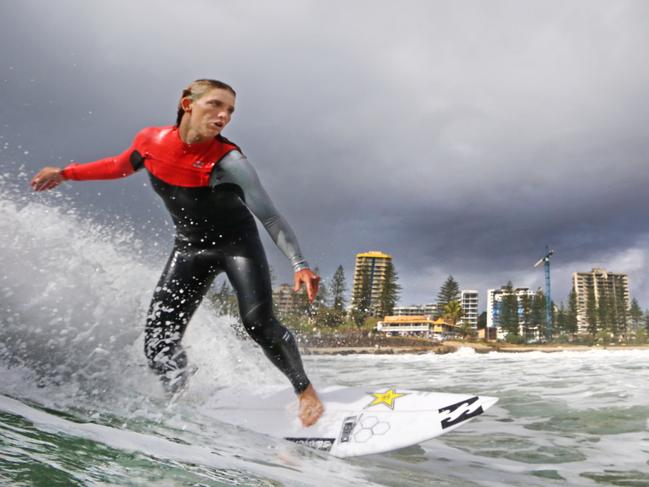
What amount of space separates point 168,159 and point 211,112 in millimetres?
494

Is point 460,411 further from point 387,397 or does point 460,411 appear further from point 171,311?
point 171,311

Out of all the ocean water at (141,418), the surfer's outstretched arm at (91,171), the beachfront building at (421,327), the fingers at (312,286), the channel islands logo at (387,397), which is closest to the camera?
the ocean water at (141,418)

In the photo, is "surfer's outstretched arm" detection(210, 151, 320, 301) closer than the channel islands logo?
Yes

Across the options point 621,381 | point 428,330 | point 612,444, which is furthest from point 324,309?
point 612,444

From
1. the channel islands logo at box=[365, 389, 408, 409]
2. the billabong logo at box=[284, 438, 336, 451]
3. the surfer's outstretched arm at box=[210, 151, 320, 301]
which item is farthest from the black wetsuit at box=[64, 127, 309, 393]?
the channel islands logo at box=[365, 389, 408, 409]

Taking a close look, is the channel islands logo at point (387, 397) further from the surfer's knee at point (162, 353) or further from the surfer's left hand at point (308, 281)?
the surfer's knee at point (162, 353)

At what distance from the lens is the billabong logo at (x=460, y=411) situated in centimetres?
340

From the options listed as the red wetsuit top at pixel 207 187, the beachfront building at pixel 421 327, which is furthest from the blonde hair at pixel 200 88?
the beachfront building at pixel 421 327

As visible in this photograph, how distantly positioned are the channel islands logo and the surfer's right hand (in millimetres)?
3104

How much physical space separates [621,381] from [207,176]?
8818 mm

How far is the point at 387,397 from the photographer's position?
12.9 ft

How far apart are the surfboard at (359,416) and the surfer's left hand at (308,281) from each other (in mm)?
924

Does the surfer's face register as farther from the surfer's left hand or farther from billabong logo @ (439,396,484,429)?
billabong logo @ (439,396,484,429)

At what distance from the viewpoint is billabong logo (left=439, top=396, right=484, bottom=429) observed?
11.2 feet
